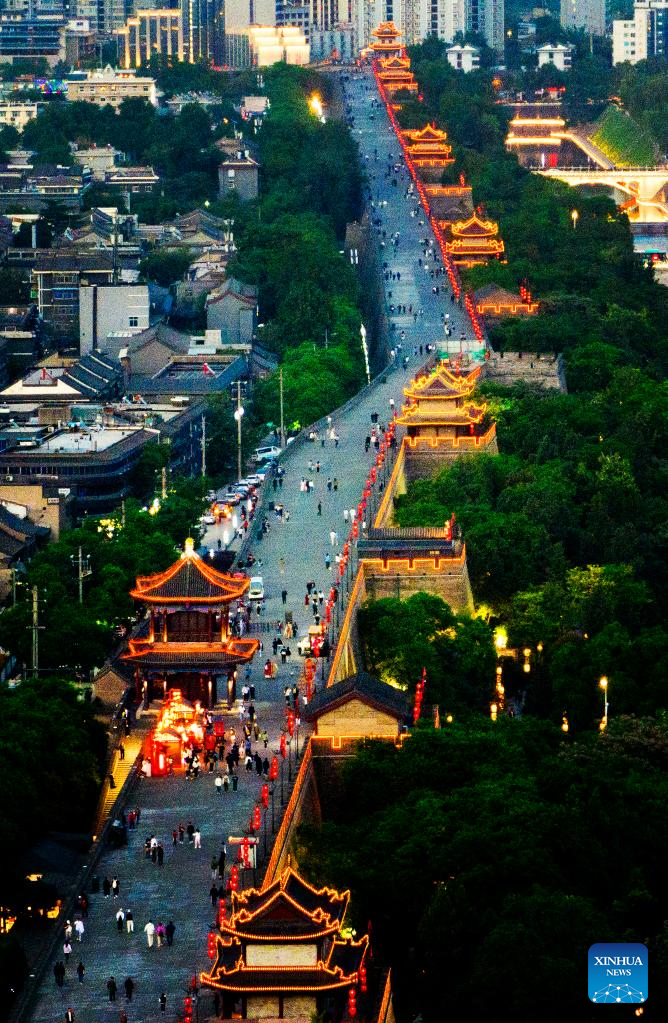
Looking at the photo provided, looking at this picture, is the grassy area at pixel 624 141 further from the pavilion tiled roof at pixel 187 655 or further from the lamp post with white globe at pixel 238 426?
the pavilion tiled roof at pixel 187 655

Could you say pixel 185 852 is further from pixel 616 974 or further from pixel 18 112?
pixel 18 112

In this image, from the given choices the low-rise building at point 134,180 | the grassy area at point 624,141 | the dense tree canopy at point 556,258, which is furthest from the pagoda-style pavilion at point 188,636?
the grassy area at point 624,141

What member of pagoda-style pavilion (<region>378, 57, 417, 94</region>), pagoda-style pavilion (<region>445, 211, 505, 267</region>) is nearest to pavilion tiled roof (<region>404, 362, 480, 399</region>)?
pagoda-style pavilion (<region>445, 211, 505, 267</region>)

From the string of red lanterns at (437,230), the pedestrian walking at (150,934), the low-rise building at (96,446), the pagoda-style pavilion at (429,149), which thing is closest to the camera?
the pedestrian walking at (150,934)

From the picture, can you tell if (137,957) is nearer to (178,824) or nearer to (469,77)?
(178,824)

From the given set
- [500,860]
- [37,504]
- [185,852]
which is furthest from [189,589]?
[37,504]
